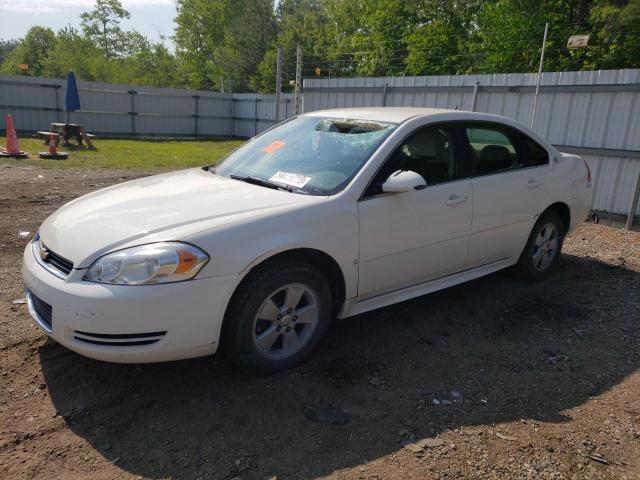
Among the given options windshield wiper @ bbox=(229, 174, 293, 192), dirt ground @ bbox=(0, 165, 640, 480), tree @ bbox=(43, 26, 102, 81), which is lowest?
dirt ground @ bbox=(0, 165, 640, 480)

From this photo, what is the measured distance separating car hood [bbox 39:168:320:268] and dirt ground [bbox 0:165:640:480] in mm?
842

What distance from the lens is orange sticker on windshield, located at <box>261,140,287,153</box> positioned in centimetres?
419

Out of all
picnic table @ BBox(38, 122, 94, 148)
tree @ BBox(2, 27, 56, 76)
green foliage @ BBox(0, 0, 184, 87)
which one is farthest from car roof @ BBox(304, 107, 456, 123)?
tree @ BBox(2, 27, 56, 76)

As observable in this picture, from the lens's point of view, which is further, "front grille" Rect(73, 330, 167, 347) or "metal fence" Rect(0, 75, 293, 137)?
"metal fence" Rect(0, 75, 293, 137)

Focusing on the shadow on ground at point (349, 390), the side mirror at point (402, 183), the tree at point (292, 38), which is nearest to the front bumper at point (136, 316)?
the shadow on ground at point (349, 390)

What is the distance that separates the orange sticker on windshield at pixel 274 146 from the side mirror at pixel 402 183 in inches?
41.7

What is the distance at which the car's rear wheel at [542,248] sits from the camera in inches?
197

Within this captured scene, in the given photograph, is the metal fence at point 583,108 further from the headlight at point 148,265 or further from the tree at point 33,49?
the tree at point 33,49

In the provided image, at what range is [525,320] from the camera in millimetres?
4355

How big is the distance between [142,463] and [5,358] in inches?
58.6

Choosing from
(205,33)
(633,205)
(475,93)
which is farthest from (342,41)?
(633,205)

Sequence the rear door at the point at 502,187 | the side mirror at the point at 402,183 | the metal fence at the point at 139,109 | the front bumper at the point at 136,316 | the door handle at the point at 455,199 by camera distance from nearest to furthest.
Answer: the front bumper at the point at 136,316 → the side mirror at the point at 402,183 → the door handle at the point at 455,199 → the rear door at the point at 502,187 → the metal fence at the point at 139,109

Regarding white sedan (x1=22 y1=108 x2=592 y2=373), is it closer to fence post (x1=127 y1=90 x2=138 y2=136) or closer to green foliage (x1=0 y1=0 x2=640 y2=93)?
green foliage (x1=0 y1=0 x2=640 y2=93)

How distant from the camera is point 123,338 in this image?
2762 millimetres
